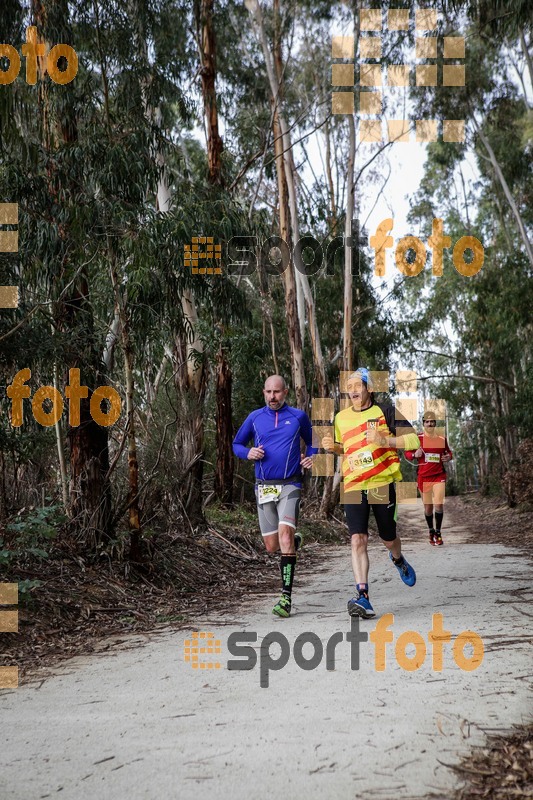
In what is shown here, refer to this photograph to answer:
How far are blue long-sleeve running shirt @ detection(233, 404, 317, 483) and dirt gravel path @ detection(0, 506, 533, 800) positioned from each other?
1347 millimetres

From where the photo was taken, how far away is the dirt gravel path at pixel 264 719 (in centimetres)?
343

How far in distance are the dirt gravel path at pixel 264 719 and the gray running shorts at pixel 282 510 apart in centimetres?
100

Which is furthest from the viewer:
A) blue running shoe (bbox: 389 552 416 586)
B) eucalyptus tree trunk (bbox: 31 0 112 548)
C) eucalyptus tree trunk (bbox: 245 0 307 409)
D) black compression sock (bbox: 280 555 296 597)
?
eucalyptus tree trunk (bbox: 245 0 307 409)

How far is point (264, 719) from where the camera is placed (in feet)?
13.8

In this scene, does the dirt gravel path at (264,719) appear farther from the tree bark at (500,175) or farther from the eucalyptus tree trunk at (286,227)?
the tree bark at (500,175)

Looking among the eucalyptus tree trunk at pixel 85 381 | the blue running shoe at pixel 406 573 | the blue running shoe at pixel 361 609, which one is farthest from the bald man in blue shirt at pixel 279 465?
the eucalyptus tree trunk at pixel 85 381

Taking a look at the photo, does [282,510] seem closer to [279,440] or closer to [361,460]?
[279,440]

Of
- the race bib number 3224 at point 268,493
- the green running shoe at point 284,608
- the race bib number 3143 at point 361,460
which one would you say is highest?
the race bib number 3143 at point 361,460

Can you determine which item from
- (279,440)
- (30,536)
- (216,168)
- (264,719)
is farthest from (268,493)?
(216,168)

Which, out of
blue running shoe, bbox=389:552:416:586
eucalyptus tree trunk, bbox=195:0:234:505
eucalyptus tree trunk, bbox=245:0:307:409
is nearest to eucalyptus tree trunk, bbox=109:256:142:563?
blue running shoe, bbox=389:552:416:586

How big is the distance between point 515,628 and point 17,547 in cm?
444

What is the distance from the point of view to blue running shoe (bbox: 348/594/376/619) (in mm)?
6734

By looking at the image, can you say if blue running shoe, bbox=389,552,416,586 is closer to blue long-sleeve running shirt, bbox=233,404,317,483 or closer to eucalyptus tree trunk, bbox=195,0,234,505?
blue long-sleeve running shirt, bbox=233,404,317,483

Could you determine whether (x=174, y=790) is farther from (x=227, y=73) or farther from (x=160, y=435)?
(x=227, y=73)
